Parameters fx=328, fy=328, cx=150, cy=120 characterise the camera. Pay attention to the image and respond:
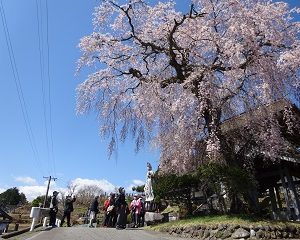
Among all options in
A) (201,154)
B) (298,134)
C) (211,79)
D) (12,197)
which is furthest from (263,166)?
(12,197)

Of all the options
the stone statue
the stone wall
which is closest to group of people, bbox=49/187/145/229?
the stone statue

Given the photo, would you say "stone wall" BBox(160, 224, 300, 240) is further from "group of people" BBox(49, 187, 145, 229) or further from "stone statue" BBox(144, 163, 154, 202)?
"stone statue" BBox(144, 163, 154, 202)

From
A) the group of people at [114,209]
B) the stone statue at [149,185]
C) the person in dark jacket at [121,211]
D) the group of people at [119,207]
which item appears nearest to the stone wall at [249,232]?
the person in dark jacket at [121,211]

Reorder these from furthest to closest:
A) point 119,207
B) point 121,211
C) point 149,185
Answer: point 149,185, point 119,207, point 121,211

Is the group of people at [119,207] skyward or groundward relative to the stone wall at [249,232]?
skyward

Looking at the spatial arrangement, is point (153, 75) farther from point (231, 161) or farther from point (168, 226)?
point (168, 226)

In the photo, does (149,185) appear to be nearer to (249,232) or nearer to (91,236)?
(91,236)

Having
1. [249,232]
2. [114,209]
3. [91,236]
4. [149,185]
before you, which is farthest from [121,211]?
[249,232]

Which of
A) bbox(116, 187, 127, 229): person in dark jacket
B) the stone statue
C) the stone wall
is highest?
the stone statue

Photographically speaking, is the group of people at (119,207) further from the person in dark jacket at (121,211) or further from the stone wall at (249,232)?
the stone wall at (249,232)

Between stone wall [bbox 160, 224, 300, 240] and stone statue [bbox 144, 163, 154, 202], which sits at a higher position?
stone statue [bbox 144, 163, 154, 202]

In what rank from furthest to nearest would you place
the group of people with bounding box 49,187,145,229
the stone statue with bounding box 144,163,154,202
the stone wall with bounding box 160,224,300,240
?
the stone statue with bounding box 144,163,154,202 < the group of people with bounding box 49,187,145,229 < the stone wall with bounding box 160,224,300,240

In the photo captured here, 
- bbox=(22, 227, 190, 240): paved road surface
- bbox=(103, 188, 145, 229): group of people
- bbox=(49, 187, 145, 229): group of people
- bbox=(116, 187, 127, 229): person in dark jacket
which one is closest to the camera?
bbox=(22, 227, 190, 240): paved road surface

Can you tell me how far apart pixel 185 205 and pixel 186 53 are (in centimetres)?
828
